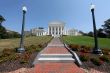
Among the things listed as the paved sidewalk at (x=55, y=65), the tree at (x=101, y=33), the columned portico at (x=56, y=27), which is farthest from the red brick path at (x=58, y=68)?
the columned portico at (x=56, y=27)

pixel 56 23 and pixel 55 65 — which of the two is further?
pixel 56 23

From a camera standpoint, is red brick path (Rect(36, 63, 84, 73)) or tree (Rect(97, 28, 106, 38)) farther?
tree (Rect(97, 28, 106, 38))

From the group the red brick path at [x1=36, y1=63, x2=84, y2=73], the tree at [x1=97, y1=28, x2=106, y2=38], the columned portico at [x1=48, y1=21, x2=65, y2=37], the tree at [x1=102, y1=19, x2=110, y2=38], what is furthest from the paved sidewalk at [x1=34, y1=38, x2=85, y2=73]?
the columned portico at [x1=48, y1=21, x2=65, y2=37]

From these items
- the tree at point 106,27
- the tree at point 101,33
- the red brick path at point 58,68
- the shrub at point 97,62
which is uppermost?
the tree at point 106,27

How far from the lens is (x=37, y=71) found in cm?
1180

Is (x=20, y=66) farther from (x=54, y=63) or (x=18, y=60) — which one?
(x=54, y=63)

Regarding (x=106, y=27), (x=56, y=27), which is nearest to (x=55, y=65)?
(x=106, y=27)

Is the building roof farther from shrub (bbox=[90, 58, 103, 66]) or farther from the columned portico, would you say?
shrub (bbox=[90, 58, 103, 66])

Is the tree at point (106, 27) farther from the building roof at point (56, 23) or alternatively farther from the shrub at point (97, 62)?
the shrub at point (97, 62)

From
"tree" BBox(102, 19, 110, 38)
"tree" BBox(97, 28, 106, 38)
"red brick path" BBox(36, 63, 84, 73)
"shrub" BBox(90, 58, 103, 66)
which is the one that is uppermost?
"tree" BBox(102, 19, 110, 38)

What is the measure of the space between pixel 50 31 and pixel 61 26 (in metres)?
7.61

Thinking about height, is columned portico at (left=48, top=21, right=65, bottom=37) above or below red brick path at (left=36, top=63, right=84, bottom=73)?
above

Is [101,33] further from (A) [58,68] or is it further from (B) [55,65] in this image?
(A) [58,68]

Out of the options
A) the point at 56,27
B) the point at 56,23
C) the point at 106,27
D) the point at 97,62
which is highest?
the point at 56,23
